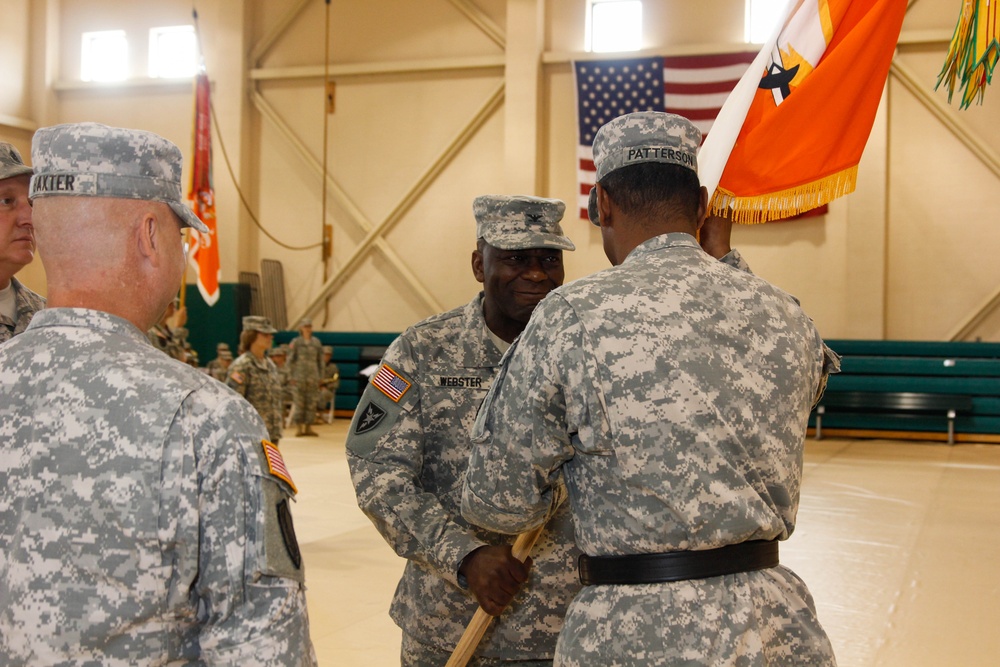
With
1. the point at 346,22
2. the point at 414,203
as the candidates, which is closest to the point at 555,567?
the point at 414,203

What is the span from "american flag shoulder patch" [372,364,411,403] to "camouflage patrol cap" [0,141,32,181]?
3.64 ft

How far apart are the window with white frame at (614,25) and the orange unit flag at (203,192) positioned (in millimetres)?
5818

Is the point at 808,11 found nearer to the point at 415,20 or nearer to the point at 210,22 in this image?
the point at 415,20

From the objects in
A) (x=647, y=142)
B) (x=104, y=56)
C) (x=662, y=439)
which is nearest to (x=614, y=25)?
(x=104, y=56)

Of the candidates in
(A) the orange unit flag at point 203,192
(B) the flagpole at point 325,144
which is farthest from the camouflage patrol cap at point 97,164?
(B) the flagpole at point 325,144

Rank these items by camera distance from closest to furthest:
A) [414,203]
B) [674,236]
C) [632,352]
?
[632,352], [674,236], [414,203]

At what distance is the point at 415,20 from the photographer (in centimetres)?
1561

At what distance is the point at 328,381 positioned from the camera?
1423 cm

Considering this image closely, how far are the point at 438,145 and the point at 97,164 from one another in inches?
569

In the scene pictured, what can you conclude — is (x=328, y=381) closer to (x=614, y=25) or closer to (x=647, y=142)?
(x=614, y=25)

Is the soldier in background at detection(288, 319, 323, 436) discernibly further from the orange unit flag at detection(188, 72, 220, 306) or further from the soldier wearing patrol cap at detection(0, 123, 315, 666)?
the soldier wearing patrol cap at detection(0, 123, 315, 666)

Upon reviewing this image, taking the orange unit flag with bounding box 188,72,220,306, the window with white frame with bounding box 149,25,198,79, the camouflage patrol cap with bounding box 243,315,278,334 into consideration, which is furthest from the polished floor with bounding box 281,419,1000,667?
the window with white frame with bounding box 149,25,198,79

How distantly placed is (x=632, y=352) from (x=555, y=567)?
81cm

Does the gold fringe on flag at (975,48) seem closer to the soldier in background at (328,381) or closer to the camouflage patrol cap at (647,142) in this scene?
the camouflage patrol cap at (647,142)
